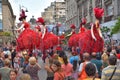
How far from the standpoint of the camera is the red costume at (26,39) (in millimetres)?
23172

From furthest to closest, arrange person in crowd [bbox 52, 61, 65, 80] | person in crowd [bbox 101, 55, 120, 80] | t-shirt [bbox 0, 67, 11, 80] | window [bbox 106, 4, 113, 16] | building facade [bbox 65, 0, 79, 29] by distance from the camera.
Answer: building facade [bbox 65, 0, 79, 29] → window [bbox 106, 4, 113, 16] → t-shirt [bbox 0, 67, 11, 80] → person in crowd [bbox 52, 61, 65, 80] → person in crowd [bbox 101, 55, 120, 80]

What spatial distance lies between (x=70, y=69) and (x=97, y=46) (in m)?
6.58

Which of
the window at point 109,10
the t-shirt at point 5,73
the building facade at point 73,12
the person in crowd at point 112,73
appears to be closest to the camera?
the person in crowd at point 112,73

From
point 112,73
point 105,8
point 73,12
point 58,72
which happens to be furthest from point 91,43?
point 73,12

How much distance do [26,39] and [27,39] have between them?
106 millimetres

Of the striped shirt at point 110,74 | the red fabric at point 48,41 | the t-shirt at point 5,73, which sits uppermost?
the red fabric at point 48,41

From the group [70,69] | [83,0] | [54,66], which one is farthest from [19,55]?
[83,0]

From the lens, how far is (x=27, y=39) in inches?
915

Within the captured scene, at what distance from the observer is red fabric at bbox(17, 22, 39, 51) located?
23156 mm

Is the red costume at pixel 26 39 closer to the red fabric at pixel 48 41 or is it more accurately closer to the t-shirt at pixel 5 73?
the red fabric at pixel 48 41

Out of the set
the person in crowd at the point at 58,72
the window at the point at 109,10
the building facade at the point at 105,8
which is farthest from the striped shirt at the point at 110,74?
the window at the point at 109,10

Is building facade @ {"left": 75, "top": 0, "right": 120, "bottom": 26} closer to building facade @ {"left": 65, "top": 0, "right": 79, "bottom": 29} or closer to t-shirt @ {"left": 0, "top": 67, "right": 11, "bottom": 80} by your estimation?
building facade @ {"left": 65, "top": 0, "right": 79, "bottom": 29}

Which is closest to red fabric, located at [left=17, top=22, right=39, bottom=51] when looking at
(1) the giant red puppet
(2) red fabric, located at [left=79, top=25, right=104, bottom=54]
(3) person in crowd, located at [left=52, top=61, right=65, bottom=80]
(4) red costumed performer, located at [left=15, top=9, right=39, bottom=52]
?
(4) red costumed performer, located at [left=15, top=9, right=39, bottom=52]

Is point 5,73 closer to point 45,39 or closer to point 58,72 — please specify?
point 58,72
